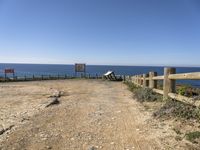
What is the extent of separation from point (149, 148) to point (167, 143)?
1.52ft

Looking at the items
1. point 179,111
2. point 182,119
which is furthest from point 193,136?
point 179,111

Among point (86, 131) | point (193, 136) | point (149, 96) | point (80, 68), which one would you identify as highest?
point (80, 68)

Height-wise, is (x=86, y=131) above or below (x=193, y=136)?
below

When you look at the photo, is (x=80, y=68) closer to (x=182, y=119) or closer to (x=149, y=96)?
(x=149, y=96)

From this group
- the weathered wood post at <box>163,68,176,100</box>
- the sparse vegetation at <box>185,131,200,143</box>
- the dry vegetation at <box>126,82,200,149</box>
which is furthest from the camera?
the weathered wood post at <box>163,68,176,100</box>

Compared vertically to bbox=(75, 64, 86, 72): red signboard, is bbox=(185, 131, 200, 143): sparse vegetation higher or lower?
lower

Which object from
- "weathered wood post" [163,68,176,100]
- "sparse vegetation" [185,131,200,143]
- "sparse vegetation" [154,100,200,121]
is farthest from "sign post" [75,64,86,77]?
"sparse vegetation" [185,131,200,143]

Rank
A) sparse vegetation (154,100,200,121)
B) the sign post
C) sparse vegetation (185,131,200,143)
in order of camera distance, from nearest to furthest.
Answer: sparse vegetation (185,131,200,143) → sparse vegetation (154,100,200,121) → the sign post

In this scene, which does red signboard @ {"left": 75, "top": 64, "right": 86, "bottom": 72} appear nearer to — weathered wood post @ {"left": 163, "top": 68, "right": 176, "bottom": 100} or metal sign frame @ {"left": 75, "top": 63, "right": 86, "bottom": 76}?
metal sign frame @ {"left": 75, "top": 63, "right": 86, "bottom": 76}

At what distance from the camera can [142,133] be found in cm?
605

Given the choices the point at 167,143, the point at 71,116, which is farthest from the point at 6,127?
the point at 167,143

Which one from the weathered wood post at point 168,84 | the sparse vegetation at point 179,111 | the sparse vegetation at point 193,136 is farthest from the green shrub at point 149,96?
the sparse vegetation at point 193,136

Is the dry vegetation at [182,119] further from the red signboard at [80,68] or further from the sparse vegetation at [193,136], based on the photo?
the red signboard at [80,68]

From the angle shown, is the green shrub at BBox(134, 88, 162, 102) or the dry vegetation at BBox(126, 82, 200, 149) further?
the green shrub at BBox(134, 88, 162, 102)
